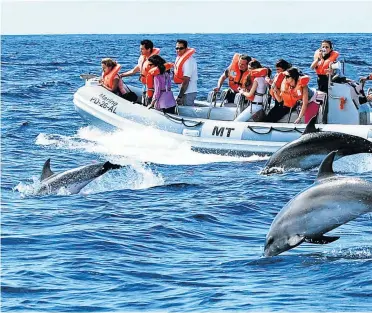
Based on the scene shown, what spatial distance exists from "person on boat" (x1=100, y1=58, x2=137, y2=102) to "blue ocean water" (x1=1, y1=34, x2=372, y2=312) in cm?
135

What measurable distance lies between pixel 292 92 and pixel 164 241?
6.99 metres

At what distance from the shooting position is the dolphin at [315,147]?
1573 cm

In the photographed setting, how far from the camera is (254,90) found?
63.0 feet

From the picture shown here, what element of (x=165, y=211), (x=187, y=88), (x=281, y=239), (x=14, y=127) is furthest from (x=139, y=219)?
(x=14, y=127)

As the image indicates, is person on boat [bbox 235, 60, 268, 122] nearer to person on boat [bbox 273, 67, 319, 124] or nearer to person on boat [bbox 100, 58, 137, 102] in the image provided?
person on boat [bbox 273, 67, 319, 124]

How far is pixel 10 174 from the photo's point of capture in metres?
17.6

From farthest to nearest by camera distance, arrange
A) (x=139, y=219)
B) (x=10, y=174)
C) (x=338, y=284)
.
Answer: (x=10, y=174) < (x=139, y=219) < (x=338, y=284)

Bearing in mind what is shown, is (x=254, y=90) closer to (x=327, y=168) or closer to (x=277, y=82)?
(x=277, y=82)

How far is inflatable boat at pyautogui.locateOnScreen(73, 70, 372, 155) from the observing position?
61.5 feet

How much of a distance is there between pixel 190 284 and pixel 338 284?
4.90 feet

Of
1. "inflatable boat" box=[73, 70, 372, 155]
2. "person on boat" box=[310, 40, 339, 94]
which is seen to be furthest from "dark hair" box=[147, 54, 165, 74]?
"person on boat" box=[310, 40, 339, 94]

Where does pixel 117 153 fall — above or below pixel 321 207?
below

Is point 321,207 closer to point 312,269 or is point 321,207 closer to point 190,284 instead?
point 312,269

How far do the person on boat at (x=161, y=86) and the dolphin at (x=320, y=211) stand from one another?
32.4ft
